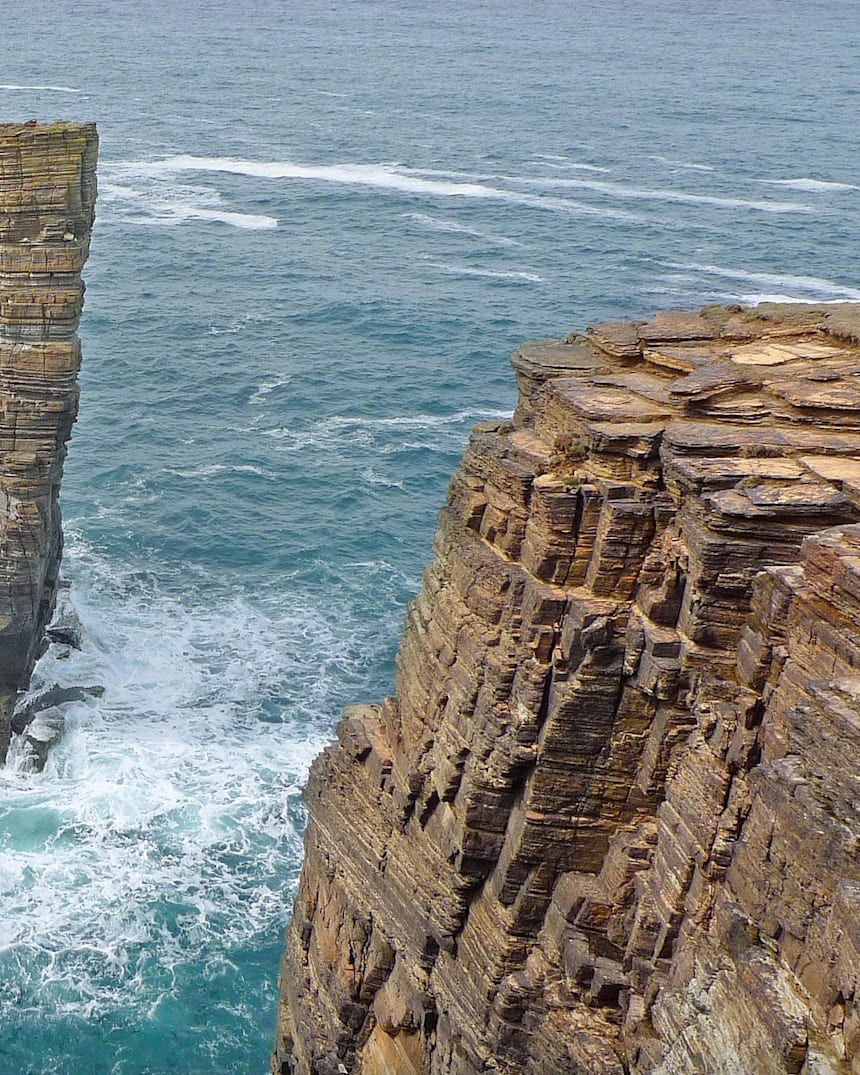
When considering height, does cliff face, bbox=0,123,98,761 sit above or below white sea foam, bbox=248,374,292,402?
above

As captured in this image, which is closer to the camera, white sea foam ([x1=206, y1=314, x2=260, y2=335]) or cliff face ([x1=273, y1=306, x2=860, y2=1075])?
Result: cliff face ([x1=273, y1=306, x2=860, y2=1075])

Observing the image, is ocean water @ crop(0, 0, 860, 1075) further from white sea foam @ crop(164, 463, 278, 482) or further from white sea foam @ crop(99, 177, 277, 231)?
white sea foam @ crop(99, 177, 277, 231)

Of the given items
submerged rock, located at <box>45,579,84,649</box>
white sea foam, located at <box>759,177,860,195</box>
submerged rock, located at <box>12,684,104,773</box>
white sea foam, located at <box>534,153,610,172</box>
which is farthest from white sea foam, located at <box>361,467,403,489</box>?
white sea foam, located at <box>534,153,610,172</box>

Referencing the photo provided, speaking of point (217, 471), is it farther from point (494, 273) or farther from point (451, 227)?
point (451, 227)

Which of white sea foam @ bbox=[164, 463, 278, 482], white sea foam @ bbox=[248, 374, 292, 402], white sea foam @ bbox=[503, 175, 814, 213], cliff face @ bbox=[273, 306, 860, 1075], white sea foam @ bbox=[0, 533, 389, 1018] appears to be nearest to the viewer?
cliff face @ bbox=[273, 306, 860, 1075]

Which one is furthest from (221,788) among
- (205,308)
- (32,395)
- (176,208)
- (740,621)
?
(176,208)

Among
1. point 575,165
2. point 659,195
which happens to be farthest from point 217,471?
point 575,165

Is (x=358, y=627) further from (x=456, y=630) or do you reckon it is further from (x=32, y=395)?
(x=456, y=630)

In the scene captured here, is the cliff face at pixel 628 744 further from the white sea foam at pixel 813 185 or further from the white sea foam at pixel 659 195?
the white sea foam at pixel 813 185
